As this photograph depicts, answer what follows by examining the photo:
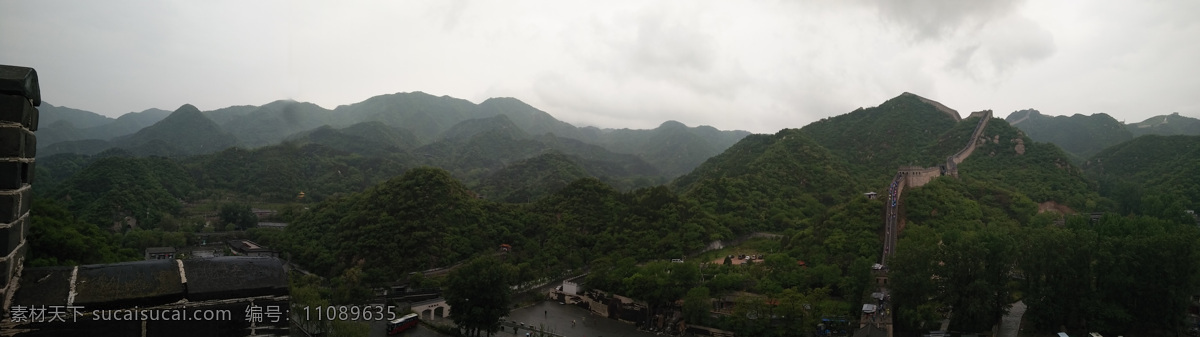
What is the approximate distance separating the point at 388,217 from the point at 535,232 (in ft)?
36.9

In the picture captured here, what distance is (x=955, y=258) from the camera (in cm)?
2341

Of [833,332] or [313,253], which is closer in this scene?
[833,332]

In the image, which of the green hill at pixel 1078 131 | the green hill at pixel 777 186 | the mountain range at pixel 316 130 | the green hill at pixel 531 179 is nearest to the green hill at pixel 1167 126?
the green hill at pixel 1078 131

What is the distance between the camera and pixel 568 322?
31.7 metres

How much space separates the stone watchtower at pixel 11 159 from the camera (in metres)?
5.12

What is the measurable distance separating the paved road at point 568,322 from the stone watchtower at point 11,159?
951 inches

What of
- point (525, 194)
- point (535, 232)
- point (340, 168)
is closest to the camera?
point (535, 232)

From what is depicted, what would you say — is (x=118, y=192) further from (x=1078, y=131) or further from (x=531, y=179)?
(x=1078, y=131)

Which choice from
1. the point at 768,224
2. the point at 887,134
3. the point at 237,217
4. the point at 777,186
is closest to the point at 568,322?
the point at 768,224

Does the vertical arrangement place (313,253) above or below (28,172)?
below

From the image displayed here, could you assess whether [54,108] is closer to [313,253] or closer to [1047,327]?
[313,253]

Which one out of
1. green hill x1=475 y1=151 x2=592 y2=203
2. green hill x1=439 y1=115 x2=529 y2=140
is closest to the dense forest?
green hill x1=475 y1=151 x2=592 y2=203

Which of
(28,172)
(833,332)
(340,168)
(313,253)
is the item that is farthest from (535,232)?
(340,168)

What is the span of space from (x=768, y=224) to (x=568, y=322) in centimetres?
2448
